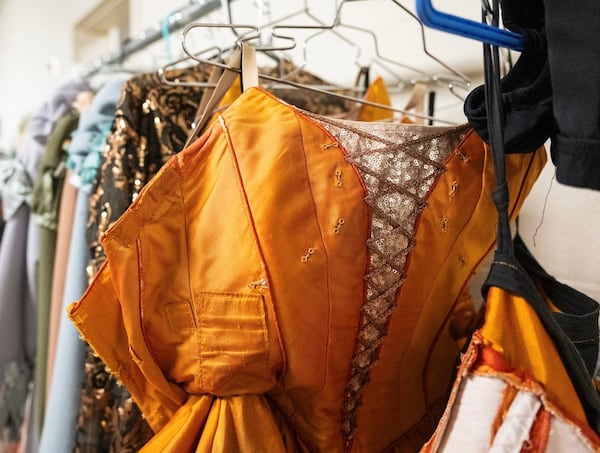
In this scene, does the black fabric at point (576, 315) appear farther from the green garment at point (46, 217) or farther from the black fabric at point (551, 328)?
the green garment at point (46, 217)

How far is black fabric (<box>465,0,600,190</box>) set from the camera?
0.99ft

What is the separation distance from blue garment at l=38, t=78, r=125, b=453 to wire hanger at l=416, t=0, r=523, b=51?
556mm

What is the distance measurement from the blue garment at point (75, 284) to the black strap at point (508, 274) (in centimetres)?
56

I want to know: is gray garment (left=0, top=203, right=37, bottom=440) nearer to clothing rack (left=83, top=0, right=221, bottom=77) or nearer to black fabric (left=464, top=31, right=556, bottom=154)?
clothing rack (left=83, top=0, right=221, bottom=77)

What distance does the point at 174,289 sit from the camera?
45 cm

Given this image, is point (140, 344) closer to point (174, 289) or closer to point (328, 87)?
point (174, 289)

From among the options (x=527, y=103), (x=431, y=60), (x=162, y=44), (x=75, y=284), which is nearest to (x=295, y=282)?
(x=527, y=103)

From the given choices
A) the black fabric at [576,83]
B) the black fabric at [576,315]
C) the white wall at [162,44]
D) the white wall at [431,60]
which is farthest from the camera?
the white wall at [162,44]

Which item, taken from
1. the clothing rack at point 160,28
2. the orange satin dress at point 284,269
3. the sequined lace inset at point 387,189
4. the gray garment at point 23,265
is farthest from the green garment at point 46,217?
the sequined lace inset at point 387,189

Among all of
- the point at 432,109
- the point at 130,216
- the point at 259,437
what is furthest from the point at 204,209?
the point at 432,109

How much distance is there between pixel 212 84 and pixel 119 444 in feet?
1.44

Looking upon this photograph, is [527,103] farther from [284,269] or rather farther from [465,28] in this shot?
[284,269]

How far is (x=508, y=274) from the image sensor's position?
353mm

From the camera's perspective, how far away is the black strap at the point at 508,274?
1.16 feet
